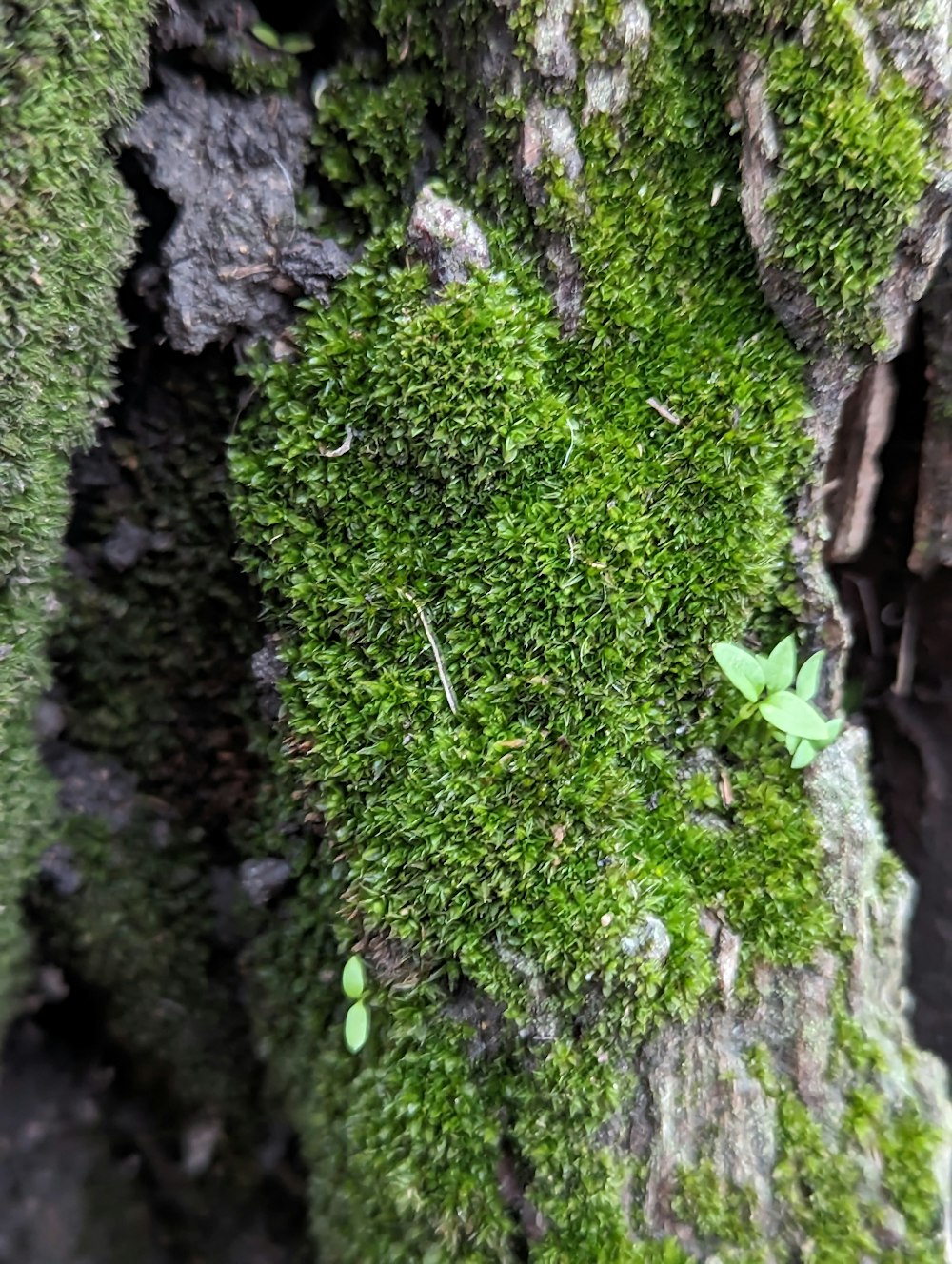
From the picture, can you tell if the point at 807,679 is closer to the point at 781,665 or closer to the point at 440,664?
the point at 781,665

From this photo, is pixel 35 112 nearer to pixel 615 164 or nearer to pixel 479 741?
pixel 615 164

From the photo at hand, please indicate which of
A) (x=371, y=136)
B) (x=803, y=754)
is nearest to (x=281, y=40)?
(x=371, y=136)

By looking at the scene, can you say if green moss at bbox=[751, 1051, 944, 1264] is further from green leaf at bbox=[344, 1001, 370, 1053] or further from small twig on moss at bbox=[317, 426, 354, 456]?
small twig on moss at bbox=[317, 426, 354, 456]

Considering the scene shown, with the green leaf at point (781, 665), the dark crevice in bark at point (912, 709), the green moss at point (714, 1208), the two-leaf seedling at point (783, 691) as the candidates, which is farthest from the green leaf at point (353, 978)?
the dark crevice in bark at point (912, 709)

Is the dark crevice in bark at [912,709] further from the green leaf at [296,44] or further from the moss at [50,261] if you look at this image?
the moss at [50,261]

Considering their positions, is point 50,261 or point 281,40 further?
point 281,40

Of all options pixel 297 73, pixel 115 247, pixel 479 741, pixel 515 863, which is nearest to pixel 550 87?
pixel 297 73

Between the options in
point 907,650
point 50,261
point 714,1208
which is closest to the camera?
point 50,261
